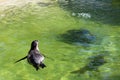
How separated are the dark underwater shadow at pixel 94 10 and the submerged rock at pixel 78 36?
225 centimetres

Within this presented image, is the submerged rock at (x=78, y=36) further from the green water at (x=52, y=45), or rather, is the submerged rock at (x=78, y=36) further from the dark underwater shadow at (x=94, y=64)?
the dark underwater shadow at (x=94, y=64)

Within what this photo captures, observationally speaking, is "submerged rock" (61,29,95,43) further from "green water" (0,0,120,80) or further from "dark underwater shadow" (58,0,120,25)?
"dark underwater shadow" (58,0,120,25)

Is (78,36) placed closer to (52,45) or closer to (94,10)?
(52,45)

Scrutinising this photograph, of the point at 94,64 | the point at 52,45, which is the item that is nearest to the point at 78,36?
the point at 52,45

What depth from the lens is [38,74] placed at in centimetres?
1305

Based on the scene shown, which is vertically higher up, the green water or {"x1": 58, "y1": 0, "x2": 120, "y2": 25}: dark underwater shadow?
the green water

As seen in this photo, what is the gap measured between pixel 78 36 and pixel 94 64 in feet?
12.3

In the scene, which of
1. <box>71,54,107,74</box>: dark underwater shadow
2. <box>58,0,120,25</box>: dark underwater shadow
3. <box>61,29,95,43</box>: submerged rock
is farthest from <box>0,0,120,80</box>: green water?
<box>58,0,120,25</box>: dark underwater shadow

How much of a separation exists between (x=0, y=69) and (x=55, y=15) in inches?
324

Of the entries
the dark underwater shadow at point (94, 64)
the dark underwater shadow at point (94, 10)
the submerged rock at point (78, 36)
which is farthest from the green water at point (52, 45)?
the dark underwater shadow at point (94, 10)

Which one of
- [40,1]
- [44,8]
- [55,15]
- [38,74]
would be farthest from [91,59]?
[40,1]

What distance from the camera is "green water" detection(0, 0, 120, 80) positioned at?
13148 millimetres

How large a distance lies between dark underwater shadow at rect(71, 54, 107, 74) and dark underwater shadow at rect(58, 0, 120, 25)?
5176 millimetres

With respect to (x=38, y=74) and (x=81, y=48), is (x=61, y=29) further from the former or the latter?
(x=38, y=74)
